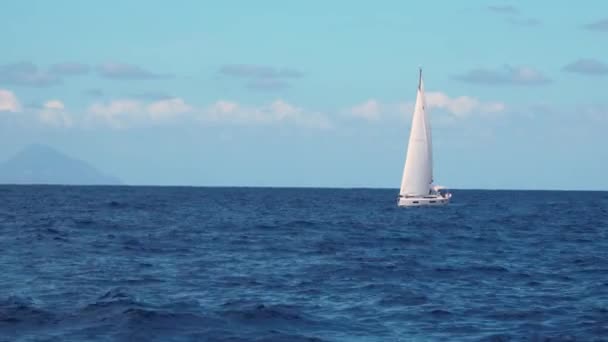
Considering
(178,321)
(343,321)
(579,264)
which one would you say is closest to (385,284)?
(343,321)

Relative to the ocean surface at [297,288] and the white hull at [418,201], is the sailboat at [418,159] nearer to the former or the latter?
the white hull at [418,201]

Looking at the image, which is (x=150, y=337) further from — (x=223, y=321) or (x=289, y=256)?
(x=289, y=256)

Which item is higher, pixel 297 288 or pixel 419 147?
pixel 419 147

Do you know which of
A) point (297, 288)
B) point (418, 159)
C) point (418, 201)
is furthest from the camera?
point (418, 201)

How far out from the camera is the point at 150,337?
1995 cm

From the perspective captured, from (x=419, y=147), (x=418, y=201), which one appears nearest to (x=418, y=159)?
(x=419, y=147)

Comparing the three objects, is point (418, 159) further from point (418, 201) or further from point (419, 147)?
point (418, 201)

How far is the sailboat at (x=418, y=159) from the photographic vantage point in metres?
84.8

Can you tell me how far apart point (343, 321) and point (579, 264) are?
56.8 feet

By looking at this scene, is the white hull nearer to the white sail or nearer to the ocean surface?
the white sail

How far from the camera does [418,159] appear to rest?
8512 cm

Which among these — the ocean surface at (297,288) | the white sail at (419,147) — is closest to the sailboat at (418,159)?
the white sail at (419,147)

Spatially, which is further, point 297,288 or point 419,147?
point 419,147

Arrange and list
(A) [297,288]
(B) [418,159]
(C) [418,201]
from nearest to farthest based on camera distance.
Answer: (A) [297,288] → (B) [418,159] → (C) [418,201]
